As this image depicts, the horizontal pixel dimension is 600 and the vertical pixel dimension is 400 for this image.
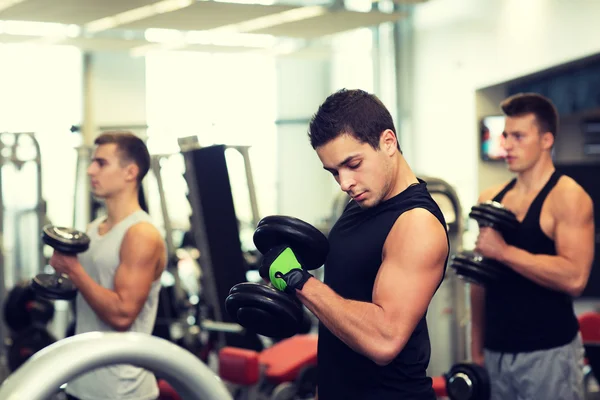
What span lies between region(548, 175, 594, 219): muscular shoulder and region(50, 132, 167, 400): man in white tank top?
1.24 meters

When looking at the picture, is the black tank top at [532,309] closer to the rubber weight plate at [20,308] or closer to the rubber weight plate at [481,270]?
the rubber weight plate at [481,270]

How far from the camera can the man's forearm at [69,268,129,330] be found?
233 cm

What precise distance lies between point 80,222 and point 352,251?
740 centimetres

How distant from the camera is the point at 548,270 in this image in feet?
7.57

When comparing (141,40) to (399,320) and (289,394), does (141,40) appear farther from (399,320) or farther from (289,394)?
(399,320)

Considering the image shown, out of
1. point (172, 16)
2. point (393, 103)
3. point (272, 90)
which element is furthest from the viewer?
point (272, 90)

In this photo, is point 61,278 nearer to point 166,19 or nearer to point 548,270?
point 548,270

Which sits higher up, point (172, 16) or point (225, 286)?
point (172, 16)

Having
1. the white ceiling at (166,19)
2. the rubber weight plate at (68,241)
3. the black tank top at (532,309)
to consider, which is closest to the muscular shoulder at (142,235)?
the rubber weight plate at (68,241)

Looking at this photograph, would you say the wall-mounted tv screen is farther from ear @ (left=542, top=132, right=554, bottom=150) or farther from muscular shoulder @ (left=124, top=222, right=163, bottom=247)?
muscular shoulder @ (left=124, top=222, right=163, bottom=247)

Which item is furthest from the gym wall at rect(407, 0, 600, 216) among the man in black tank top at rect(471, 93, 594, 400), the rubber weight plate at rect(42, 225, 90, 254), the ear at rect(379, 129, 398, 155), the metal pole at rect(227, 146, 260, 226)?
the ear at rect(379, 129, 398, 155)

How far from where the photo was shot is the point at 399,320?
5.00ft

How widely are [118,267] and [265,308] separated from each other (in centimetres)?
97

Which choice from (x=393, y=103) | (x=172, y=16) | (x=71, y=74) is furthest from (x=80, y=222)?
(x=393, y=103)
